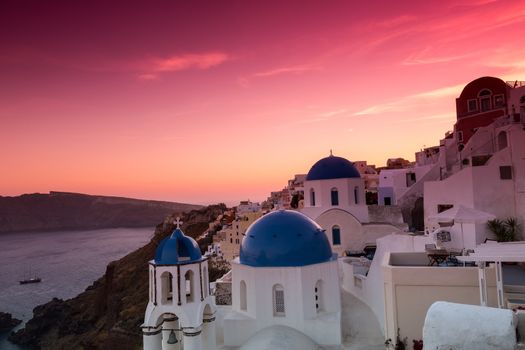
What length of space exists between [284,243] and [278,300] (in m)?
2.08

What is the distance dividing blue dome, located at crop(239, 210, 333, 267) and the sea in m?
57.5

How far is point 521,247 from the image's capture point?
9.70m

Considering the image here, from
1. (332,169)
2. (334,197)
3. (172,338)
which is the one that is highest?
(332,169)

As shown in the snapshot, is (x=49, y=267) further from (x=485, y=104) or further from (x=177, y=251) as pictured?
(x=485, y=104)

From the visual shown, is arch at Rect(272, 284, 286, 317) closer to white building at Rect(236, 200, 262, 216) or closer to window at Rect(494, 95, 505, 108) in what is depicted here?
window at Rect(494, 95, 505, 108)

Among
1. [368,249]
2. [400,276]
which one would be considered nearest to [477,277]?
[400,276]

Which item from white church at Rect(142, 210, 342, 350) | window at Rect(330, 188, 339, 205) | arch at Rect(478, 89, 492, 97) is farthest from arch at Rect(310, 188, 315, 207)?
arch at Rect(478, 89, 492, 97)

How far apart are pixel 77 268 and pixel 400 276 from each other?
377ft

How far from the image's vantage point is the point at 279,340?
1281 cm

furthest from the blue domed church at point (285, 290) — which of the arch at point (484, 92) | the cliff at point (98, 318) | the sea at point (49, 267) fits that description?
the sea at point (49, 267)

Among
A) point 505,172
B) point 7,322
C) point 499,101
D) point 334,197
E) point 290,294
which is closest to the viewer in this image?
point 290,294

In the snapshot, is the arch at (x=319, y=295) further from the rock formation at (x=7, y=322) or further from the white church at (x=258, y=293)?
the rock formation at (x=7, y=322)

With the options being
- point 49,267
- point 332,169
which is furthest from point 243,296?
point 49,267

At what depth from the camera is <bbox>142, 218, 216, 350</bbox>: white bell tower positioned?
12211 millimetres
